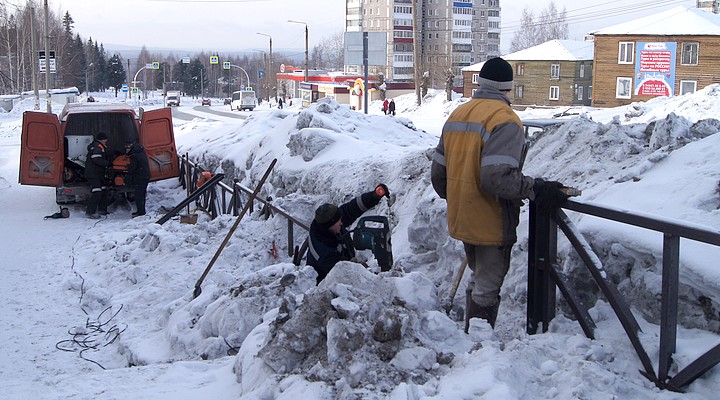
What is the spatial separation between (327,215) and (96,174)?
30.0 feet

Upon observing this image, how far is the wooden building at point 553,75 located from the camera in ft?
194

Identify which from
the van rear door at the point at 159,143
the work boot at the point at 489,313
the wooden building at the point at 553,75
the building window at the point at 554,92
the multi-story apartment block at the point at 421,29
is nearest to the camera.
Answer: the work boot at the point at 489,313

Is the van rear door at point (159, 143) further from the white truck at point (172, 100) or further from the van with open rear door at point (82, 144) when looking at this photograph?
the white truck at point (172, 100)

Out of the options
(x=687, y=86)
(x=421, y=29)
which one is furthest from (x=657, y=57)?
(x=421, y=29)

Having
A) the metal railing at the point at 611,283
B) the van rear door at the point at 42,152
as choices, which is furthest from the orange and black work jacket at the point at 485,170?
the van rear door at the point at 42,152

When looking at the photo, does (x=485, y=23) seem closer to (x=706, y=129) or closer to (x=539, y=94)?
(x=539, y=94)

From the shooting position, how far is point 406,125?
56.4 feet

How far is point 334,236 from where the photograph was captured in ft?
19.9

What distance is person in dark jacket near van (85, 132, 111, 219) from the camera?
44.9 feet

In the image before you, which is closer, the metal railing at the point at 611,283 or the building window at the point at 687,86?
the metal railing at the point at 611,283

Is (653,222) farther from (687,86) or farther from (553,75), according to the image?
(553,75)

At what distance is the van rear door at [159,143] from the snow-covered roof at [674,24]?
136ft

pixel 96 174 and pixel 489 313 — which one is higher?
pixel 489 313

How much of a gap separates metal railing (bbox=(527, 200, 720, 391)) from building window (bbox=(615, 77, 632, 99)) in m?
49.8
